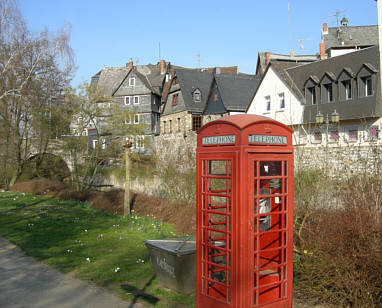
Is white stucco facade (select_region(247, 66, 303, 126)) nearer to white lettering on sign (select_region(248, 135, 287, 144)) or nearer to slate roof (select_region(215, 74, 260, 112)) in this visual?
slate roof (select_region(215, 74, 260, 112))

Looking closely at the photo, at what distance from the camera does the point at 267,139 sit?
479cm

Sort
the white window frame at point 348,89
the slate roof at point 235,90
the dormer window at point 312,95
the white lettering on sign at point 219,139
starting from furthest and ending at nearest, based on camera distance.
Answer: the slate roof at point 235,90, the dormer window at point 312,95, the white window frame at point 348,89, the white lettering on sign at point 219,139

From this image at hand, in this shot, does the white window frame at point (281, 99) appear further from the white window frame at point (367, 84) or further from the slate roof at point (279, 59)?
the slate roof at point (279, 59)

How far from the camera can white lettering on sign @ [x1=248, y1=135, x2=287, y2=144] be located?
4617mm

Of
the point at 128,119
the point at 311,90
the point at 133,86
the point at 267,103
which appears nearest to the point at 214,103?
the point at 267,103

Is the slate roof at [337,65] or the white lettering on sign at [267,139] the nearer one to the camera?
the white lettering on sign at [267,139]

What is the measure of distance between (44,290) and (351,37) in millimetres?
42877

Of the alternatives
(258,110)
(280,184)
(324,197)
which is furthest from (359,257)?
(258,110)

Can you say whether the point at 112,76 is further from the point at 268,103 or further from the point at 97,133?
the point at 268,103

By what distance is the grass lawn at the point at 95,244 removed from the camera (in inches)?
268

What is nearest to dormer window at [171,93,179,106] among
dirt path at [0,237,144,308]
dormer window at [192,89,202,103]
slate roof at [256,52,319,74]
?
dormer window at [192,89,202,103]

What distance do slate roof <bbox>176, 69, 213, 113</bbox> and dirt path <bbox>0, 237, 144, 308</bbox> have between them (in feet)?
102

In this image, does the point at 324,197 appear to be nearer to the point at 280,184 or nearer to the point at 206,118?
the point at 280,184

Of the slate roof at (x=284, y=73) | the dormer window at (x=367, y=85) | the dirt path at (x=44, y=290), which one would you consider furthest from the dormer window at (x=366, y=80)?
the dirt path at (x=44, y=290)
